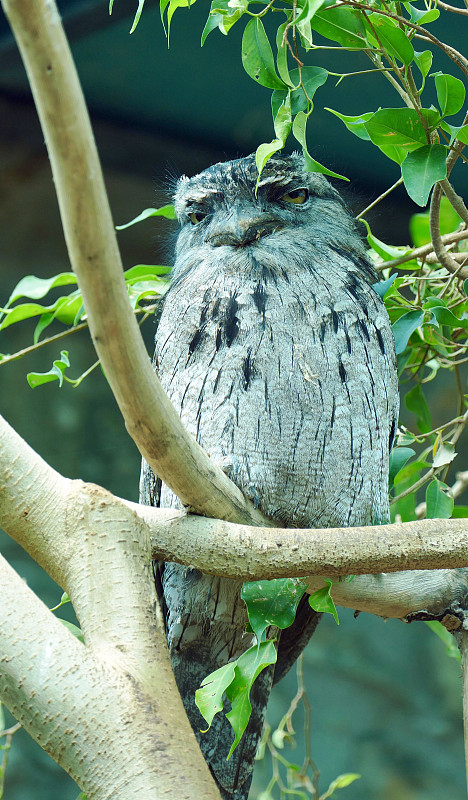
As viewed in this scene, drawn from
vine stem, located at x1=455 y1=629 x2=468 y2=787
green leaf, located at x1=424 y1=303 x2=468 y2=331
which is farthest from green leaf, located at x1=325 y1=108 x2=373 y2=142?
vine stem, located at x1=455 y1=629 x2=468 y2=787

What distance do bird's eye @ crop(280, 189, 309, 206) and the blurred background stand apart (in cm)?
135

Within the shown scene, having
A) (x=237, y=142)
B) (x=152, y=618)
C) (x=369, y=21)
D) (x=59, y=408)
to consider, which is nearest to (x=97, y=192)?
(x=152, y=618)

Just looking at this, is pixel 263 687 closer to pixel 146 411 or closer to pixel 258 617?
pixel 258 617

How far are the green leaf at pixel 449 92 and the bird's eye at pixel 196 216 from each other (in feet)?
2.14

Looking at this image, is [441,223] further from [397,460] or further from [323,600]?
[323,600]

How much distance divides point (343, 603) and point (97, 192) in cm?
99

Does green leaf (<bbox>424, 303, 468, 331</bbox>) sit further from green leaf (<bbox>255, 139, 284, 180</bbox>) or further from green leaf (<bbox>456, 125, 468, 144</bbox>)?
green leaf (<bbox>255, 139, 284, 180</bbox>)

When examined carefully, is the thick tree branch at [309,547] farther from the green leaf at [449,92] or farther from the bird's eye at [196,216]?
the bird's eye at [196,216]

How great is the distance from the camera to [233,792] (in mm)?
1503

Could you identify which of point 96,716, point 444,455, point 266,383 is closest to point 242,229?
point 266,383

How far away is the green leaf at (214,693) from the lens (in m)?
1.05

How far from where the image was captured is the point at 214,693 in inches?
42.1

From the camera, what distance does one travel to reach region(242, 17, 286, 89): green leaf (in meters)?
1.16

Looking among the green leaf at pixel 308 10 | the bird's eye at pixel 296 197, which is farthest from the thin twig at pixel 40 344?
the green leaf at pixel 308 10
